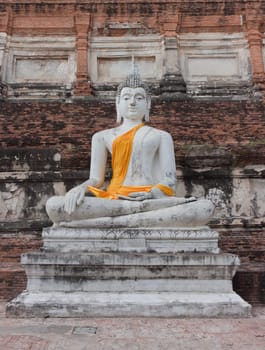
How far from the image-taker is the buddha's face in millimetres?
6020

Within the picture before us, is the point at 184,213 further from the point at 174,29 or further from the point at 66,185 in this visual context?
the point at 174,29

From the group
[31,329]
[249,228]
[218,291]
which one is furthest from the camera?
[249,228]

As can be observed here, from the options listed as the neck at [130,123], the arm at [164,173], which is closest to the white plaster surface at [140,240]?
the arm at [164,173]

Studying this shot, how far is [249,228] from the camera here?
7.12 meters

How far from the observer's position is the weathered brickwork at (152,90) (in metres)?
7.42

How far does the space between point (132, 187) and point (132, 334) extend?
7.43 feet

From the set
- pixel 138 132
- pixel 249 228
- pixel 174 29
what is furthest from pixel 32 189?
pixel 174 29

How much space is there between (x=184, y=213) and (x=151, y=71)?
25.2 feet

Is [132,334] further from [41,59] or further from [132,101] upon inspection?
[41,59]

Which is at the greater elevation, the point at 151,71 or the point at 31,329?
the point at 151,71

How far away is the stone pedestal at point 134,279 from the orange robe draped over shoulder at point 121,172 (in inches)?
28.3

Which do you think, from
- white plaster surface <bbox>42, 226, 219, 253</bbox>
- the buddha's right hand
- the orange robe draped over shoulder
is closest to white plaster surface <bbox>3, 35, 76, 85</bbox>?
the orange robe draped over shoulder

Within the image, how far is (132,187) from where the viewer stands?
5.46 metres

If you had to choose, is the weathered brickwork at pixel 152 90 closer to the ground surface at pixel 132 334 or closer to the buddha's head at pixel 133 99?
the buddha's head at pixel 133 99
